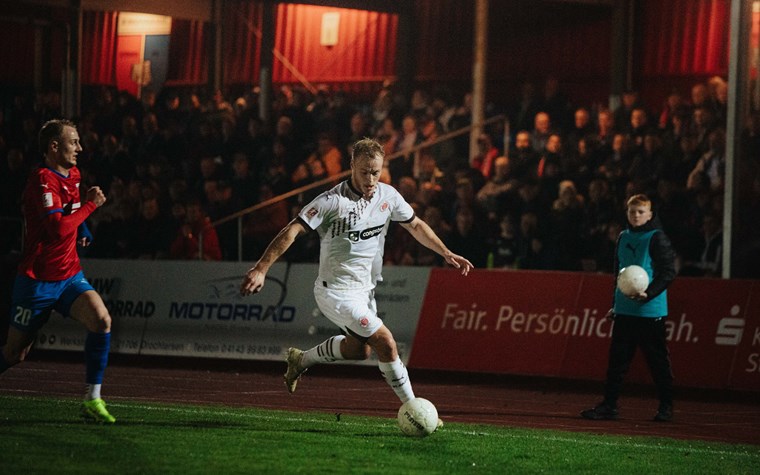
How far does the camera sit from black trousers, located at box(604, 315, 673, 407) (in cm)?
1192

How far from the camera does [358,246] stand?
9969 mm

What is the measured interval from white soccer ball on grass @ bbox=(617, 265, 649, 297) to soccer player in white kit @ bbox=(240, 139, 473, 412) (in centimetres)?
217

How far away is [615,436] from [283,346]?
697cm

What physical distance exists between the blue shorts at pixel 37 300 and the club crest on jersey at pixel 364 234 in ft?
6.88

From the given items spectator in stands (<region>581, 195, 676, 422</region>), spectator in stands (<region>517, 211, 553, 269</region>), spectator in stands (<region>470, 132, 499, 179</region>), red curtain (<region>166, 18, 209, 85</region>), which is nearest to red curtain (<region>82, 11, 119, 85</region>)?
red curtain (<region>166, 18, 209, 85</region>)

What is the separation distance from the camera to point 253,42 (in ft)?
99.3

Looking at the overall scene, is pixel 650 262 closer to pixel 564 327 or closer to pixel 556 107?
pixel 564 327

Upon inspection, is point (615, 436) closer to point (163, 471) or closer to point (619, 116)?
point (163, 471)

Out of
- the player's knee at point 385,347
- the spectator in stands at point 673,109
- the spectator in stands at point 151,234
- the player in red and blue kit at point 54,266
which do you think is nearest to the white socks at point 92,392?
the player in red and blue kit at point 54,266

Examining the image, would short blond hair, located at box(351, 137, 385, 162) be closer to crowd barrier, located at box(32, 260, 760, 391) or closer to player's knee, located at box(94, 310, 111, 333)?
player's knee, located at box(94, 310, 111, 333)

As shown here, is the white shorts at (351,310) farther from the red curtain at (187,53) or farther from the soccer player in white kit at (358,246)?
the red curtain at (187,53)

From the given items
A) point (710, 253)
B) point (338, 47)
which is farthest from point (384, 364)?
point (338, 47)

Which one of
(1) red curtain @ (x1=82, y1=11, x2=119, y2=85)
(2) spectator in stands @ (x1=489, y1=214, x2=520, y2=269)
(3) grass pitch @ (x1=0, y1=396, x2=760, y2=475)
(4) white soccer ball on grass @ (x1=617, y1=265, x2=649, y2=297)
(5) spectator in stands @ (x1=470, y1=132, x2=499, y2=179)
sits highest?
(1) red curtain @ (x1=82, y1=11, x2=119, y2=85)

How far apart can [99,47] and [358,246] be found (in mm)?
18234
